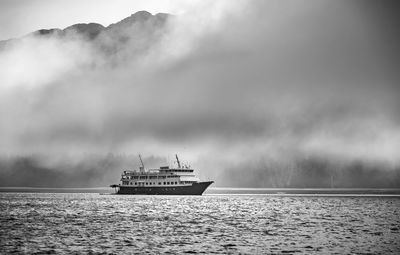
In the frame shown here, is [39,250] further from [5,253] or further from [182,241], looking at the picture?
[182,241]

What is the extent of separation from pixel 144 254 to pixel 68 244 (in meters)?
11.7

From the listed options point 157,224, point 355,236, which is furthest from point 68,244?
point 355,236

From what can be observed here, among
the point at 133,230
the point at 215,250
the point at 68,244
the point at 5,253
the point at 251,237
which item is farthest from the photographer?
the point at 133,230

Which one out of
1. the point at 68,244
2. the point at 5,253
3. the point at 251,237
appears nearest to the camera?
the point at 5,253

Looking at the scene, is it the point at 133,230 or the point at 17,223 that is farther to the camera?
the point at 17,223

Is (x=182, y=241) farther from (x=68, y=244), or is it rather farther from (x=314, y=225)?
(x=314, y=225)

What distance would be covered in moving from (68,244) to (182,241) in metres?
13.3

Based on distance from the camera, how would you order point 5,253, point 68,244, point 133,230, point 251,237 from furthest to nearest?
point 133,230, point 251,237, point 68,244, point 5,253

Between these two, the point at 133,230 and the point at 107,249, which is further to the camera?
the point at 133,230

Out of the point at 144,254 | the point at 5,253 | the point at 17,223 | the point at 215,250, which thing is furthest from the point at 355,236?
the point at 17,223

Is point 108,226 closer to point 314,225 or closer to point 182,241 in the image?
point 182,241

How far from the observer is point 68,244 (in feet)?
187

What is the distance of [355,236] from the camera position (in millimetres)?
65875

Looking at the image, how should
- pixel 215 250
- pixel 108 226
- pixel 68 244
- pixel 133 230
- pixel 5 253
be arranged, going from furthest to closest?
pixel 108 226 < pixel 133 230 < pixel 68 244 < pixel 215 250 < pixel 5 253
